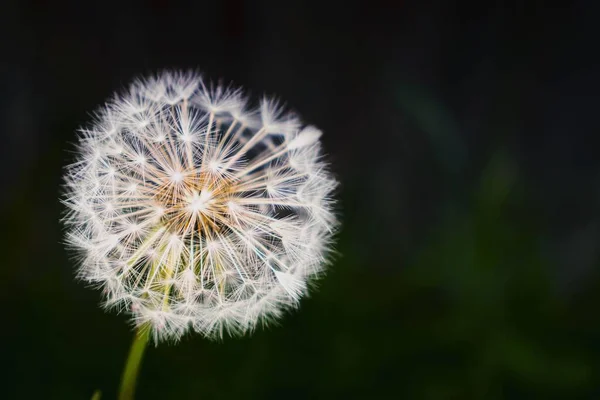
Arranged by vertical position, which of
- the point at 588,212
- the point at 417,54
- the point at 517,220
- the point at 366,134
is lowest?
the point at 517,220

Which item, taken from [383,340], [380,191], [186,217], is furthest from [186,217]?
[380,191]

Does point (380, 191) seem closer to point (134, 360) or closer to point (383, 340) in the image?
point (383, 340)

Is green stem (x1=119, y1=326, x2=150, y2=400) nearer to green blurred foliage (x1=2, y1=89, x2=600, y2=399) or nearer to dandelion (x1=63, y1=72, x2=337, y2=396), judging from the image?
dandelion (x1=63, y1=72, x2=337, y2=396)

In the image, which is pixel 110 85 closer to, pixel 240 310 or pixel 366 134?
pixel 366 134

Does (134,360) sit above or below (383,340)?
below

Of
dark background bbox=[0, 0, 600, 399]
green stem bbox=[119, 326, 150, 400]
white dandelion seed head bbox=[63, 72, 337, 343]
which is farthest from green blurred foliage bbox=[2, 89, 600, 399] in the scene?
green stem bbox=[119, 326, 150, 400]

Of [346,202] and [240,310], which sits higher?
[346,202]

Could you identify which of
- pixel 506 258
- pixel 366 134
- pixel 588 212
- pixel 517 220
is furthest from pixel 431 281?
pixel 588 212
